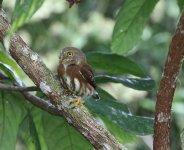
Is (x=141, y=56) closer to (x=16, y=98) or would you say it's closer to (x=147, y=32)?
(x=147, y=32)

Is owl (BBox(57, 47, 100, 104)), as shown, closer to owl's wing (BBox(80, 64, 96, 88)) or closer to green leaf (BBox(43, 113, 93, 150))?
owl's wing (BBox(80, 64, 96, 88))

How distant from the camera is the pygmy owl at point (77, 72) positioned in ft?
4.95

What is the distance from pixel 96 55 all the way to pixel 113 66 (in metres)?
0.07

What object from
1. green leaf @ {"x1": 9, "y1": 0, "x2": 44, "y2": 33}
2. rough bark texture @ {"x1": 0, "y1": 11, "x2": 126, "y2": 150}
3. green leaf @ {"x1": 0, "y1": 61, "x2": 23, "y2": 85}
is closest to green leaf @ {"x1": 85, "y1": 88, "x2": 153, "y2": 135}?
green leaf @ {"x1": 0, "y1": 61, "x2": 23, "y2": 85}

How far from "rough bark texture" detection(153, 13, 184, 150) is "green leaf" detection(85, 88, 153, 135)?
35cm

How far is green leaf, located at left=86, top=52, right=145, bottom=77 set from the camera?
181 centimetres

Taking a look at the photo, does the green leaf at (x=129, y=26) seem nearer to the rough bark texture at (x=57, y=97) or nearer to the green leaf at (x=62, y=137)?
the green leaf at (x=62, y=137)

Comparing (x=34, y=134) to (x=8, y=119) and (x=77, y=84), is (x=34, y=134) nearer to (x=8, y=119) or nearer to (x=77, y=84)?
(x=8, y=119)

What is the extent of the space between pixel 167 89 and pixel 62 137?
1.77ft

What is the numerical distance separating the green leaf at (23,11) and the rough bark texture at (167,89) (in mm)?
337

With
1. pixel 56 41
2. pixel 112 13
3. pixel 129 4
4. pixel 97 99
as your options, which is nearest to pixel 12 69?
pixel 97 99

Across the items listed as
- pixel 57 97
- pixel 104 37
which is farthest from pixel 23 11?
pixel 104 37

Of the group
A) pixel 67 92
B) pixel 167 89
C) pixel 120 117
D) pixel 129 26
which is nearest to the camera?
pixel 167 89

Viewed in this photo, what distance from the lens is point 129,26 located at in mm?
1821
